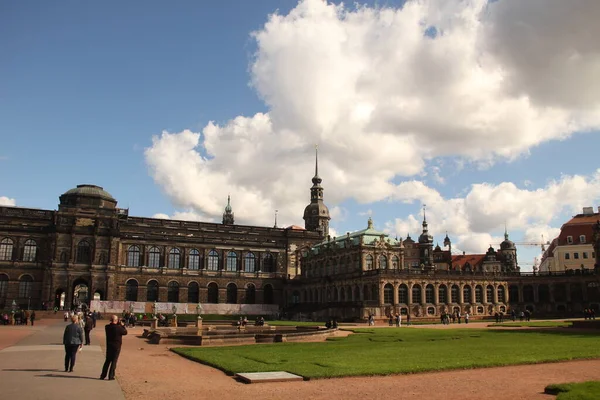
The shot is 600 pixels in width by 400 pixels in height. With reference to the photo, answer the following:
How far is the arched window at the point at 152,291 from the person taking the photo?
95.5 m

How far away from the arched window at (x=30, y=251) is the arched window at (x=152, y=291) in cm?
1909

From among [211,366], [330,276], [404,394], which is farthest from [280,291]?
[404,394]

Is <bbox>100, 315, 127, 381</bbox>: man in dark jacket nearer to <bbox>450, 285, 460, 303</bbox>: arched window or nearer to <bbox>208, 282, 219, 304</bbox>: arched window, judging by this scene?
<bbox>450, 285, 460, 303</bbox>: arched window

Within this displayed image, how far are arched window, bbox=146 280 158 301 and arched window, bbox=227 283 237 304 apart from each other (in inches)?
517

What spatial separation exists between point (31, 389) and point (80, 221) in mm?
82934

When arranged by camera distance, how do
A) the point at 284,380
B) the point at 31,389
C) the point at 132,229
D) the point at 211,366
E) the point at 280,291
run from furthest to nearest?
the point at 280,291
the point at 132,229
the point at 211,366
the point at 284,380
the point at 31,389

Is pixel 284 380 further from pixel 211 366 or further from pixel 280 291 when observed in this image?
pixel 280 291

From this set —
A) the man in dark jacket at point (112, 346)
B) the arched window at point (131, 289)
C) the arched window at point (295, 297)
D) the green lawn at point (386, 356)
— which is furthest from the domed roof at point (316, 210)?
the man in dark jacket at point (112, 346)

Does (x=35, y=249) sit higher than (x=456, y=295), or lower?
higher

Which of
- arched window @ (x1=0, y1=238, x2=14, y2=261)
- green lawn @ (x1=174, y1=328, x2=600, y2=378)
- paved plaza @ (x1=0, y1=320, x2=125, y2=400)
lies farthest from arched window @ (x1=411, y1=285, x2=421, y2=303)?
arched window @ (x1=0, y1=238, x2=14, y2=261)

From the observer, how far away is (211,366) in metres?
21.3

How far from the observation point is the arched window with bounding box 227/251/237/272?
336ft

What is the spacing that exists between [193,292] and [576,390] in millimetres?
88980

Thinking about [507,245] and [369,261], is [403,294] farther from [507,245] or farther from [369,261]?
[507,245]
